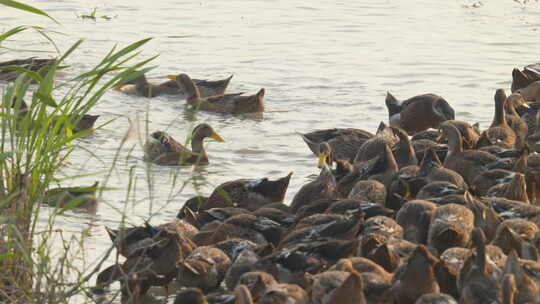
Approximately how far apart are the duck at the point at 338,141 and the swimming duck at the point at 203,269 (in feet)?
14.0

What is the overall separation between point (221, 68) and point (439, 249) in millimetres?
9561

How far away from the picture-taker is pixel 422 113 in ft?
42.7

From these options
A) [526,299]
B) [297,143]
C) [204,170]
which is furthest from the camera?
[297,143]

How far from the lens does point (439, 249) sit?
295 inches

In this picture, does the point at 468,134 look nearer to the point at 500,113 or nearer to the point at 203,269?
the point at 500,113

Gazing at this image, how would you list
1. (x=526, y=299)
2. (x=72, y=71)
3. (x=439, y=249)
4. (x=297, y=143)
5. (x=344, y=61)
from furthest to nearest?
(x=344, y=61), (x=72, y=71), (x=297, y=143), (x=439, y=249), (x=526, y=299)

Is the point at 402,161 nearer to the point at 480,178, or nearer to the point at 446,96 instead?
the point at 480,178

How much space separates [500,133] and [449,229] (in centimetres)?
375

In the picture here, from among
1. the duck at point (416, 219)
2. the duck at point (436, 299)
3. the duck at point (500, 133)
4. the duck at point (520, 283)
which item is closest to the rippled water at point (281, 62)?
the duck at point (500, 133)

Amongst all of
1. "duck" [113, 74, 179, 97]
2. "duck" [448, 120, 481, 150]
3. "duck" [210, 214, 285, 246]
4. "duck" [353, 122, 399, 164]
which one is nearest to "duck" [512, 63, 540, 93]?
"duck" [448, 120, 481, 150]

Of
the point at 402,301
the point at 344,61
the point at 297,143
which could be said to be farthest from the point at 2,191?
the point at 344,61

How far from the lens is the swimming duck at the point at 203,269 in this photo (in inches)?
287

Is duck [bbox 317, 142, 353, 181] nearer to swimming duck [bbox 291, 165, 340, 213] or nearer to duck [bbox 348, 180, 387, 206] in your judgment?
swimming duck [bbox 291, 165, 340, 213]

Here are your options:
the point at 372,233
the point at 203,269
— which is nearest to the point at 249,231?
the point at 203,269
